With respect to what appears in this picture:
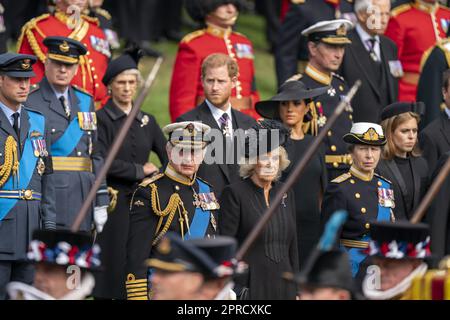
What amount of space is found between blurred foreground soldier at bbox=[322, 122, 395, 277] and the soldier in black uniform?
8.99 feet

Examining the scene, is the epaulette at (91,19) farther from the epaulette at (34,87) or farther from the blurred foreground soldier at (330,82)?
the blurred foreground soldier at (330,82)

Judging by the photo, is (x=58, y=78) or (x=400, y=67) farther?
(x=400, y=67)

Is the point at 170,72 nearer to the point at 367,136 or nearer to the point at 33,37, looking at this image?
the point at 33,37

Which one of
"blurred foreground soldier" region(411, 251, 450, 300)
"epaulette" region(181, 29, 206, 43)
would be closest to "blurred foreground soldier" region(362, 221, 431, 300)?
"blurred foreground soldier" region(411, 251, 450, 300)

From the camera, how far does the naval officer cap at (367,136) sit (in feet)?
36.9

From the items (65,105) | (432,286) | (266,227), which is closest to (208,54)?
(65,105)

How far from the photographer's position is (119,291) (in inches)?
475

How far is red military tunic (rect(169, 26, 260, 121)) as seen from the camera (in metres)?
12.9

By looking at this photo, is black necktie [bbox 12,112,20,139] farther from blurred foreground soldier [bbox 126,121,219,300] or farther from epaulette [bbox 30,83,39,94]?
blurred foreground soldier [bbox 126,121,219,300]

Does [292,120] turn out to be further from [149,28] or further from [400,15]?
[149,28]

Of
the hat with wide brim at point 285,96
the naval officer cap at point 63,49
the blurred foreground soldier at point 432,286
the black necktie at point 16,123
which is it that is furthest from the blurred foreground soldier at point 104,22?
the blurred foreground soldier at point 432,286

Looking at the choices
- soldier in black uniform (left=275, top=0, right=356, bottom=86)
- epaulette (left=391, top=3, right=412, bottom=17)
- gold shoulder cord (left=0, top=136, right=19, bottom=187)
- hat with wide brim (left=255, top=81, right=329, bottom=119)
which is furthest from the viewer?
epaulette (left=391, top=3, right=412, bottom=17)
